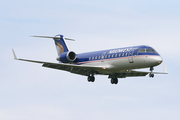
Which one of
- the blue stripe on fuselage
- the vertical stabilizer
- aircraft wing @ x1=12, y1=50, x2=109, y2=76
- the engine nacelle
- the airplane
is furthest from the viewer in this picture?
the vertical stabilizer

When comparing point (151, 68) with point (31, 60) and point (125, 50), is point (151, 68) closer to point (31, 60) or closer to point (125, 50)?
point (125, 50)

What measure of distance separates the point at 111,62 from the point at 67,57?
5380mm

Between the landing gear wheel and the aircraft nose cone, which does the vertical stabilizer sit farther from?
the aircraft nose cone

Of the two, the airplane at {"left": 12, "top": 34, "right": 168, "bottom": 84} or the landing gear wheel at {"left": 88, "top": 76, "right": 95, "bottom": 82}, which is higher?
the airplane at {"left": 12, "top": 34, "right": 168, "bottom": 84}

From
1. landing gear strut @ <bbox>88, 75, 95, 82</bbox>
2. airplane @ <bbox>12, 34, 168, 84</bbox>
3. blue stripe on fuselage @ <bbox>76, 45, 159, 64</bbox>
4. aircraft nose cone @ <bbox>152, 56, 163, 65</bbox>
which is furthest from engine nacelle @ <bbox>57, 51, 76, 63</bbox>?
aircraft nose cone @ <bbox>152, 56, 163, 65</bbox>

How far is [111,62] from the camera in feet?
120

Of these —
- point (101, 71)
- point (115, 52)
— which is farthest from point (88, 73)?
point (115, 52)

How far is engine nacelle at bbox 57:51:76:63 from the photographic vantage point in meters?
39.7

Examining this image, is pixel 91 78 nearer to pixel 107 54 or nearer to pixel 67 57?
pixel 107 54

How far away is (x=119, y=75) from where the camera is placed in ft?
133

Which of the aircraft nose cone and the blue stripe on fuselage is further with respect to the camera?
the blue stripe on fuselage

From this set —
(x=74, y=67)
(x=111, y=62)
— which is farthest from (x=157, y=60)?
(x=74, y=67)

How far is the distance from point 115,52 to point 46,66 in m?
6.94

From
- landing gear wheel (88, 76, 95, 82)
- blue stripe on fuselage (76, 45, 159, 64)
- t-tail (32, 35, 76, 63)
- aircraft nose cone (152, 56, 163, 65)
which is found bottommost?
landing gear wheel (88, 76, 95, 82)
